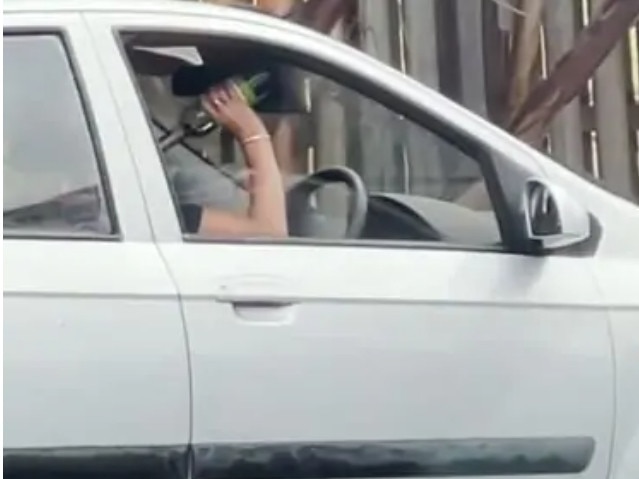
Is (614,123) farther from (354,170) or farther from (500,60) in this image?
(354,170)

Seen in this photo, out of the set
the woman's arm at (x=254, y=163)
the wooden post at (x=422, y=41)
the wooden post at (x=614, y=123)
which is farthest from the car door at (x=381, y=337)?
the wooden post at (x=614, y=123)

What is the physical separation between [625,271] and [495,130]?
0.44 m

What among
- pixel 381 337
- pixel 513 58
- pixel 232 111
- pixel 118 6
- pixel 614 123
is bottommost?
pixel 614 123

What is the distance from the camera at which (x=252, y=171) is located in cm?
360

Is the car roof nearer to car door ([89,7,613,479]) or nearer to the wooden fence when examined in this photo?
car door ([89,7,613,479])

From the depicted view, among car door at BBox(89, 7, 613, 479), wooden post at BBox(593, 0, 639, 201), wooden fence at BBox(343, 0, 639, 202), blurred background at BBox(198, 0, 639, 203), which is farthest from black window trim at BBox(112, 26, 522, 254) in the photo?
wooden post at BBox(593, 0, 639, 201)

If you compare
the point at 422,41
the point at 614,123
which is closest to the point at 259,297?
the point at 422,41

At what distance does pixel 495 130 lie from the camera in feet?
11.9

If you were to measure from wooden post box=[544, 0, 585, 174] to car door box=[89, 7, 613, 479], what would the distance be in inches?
138

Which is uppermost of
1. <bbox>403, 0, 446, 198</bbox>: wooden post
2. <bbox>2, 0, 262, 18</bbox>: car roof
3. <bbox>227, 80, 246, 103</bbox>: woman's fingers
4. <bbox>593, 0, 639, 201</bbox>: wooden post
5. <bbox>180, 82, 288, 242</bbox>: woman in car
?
<bbox>2, 0, 262, 18</bbox>: car roof

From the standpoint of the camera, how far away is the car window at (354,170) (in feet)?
11.6

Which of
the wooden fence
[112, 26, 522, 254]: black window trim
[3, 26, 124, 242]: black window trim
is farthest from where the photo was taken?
the wooden fence

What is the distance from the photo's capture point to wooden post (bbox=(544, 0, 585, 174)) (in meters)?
7.06

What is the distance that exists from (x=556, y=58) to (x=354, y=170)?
324cm
